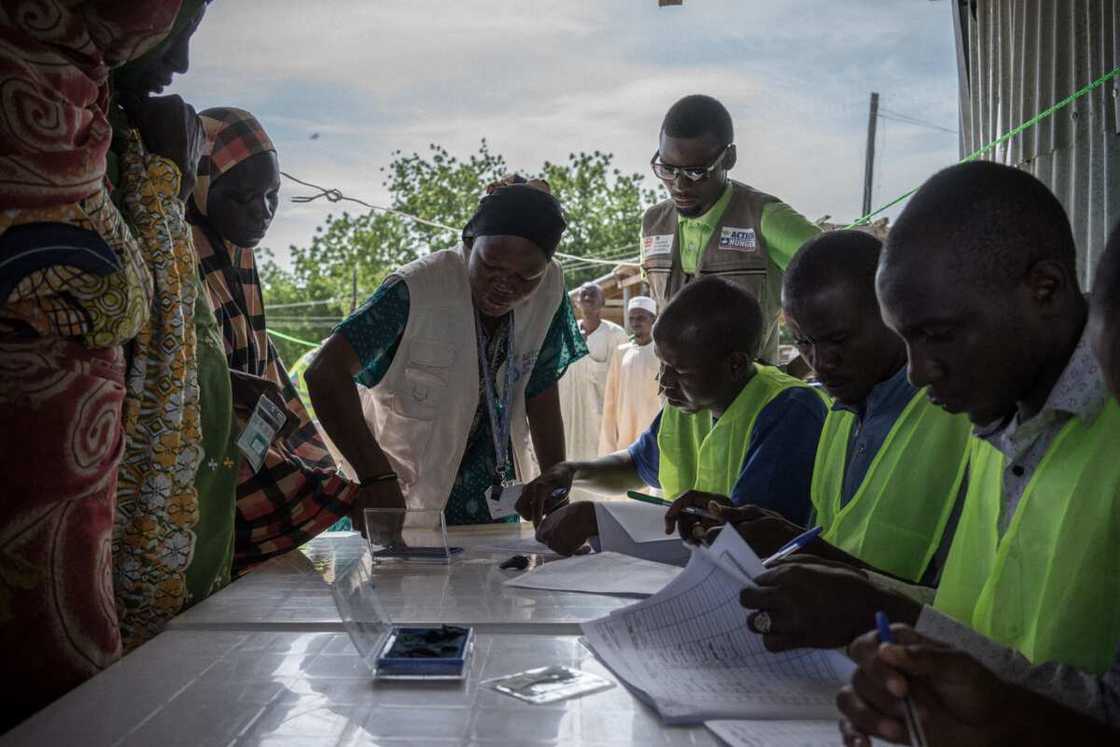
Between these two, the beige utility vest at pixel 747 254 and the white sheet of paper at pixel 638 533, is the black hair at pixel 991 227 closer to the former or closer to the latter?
the white sheet of paper at pixel 638 533

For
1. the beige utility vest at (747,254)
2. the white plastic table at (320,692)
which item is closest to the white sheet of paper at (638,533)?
the white plastic table at (320,692)

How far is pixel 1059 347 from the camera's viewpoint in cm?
117

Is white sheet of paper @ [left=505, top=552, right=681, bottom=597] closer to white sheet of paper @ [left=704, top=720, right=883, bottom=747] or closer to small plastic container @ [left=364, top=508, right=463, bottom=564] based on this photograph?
small plastic container @ [left=364, top=508, right=463, bottom=564]

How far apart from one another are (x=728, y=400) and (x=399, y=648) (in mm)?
1367

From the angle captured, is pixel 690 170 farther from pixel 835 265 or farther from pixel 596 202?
pixel 596 202

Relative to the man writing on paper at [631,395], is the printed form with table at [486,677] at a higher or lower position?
higher

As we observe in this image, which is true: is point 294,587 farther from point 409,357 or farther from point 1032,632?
point 1032,632

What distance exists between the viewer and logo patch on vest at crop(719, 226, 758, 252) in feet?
10.8

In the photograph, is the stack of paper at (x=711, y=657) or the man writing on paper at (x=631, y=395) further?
the man writing on paper at (x=631, y=395)

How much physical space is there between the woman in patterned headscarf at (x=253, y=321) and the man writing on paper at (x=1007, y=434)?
122cm

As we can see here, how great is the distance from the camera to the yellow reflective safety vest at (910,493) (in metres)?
1.63

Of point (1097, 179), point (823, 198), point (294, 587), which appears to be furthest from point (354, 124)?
point (294, 587)

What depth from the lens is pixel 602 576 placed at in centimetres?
177

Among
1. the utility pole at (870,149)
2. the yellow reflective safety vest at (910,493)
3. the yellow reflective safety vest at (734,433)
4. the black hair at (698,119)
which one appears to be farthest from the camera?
the utility pole at (870,149)
